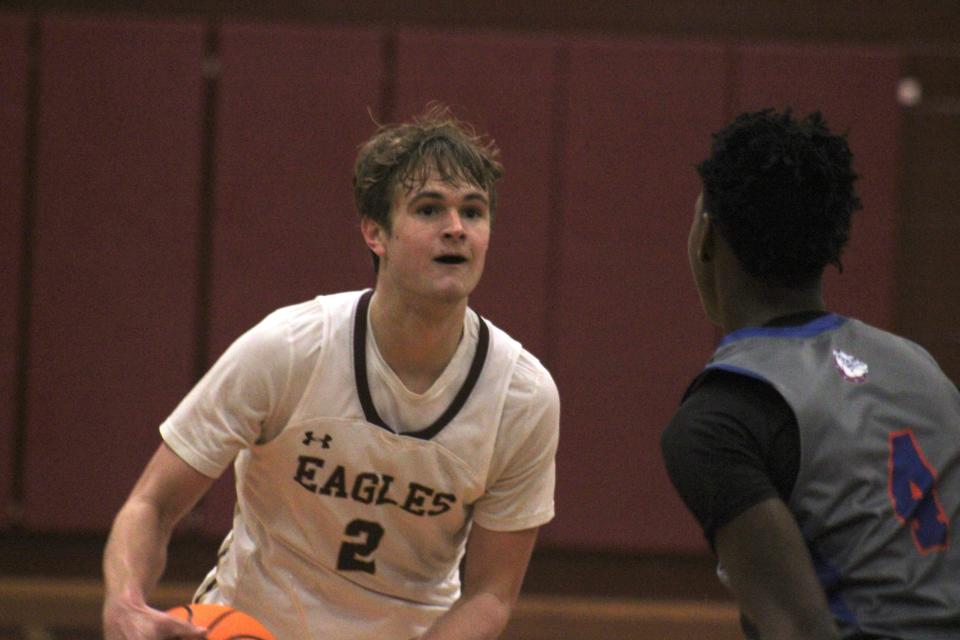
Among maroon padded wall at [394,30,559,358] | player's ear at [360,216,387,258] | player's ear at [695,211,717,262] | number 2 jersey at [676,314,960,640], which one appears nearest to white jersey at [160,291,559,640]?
player's ear at [360,216,387,258]

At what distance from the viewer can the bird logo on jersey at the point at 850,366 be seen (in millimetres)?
1826

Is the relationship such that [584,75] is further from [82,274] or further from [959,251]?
[82,274]

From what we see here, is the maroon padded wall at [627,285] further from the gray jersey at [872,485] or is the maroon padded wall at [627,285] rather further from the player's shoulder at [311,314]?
the gray jersey at [872,485]

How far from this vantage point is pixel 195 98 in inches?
248

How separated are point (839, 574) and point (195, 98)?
16.7ft

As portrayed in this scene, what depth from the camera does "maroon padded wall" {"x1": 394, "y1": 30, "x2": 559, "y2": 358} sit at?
20.6 ft

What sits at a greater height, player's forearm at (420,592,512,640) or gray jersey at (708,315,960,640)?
gray jersey at (708,315,960,640)

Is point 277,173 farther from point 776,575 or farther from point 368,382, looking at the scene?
point 776,575

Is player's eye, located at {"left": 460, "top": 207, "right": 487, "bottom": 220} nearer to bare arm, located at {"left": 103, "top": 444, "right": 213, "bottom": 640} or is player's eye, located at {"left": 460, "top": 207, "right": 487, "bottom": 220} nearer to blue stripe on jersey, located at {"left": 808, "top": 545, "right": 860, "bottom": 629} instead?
bare arm, located at {"left": 103, "top": 444, "right": 213, "bottom": 640}

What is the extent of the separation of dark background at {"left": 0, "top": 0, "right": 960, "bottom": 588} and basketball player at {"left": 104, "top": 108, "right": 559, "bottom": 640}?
3.35 meters

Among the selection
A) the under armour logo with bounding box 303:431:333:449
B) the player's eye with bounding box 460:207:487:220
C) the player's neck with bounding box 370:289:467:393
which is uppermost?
the player's eye with bounding box 460:207:487:220

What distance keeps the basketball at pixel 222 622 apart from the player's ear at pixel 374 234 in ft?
2.74

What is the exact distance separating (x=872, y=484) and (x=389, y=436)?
1307 mm

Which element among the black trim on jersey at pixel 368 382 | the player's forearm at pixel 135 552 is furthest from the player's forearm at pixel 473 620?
the player's forearm at pixel 135 552
